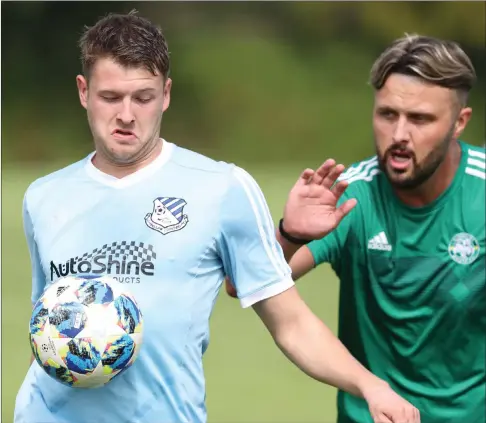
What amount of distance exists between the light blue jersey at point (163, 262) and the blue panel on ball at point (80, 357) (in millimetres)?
179

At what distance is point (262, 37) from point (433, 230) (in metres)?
19.6

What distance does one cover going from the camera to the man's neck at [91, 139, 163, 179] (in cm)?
416

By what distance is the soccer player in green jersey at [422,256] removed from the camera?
17.2 ft

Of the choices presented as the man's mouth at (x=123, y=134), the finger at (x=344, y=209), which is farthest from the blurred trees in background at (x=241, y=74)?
the man's mouth at (x=123, y=134)

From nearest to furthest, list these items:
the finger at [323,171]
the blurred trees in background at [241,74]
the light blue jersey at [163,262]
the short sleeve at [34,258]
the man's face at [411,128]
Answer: the light blue jersey at [163,262] < the short sleeve at [34,258] < the finger at [323,171] < the man's face at [411,128] < the blurred trees in background at [241,74]

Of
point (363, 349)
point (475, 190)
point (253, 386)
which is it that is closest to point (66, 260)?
point (363, 349)

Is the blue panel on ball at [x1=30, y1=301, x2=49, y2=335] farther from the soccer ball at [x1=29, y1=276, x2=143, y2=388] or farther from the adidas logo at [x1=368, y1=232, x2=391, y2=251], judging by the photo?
the adidas logo at [x1=368, y1=232, x2=391, y2=251]

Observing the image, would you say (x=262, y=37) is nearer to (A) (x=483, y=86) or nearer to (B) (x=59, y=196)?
(A) (x=483, y=86)

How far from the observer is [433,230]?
17.4 ft

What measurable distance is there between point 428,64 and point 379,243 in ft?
2.83

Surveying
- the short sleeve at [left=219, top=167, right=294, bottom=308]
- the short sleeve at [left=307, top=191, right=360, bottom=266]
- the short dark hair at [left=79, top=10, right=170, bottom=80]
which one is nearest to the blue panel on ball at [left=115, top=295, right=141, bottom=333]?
the short sleeve at [left=219, top=167, right=294, bottom=308]

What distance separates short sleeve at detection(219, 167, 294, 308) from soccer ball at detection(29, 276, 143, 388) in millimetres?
410

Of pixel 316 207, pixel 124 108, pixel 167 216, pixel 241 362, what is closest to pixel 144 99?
pixel 124 108

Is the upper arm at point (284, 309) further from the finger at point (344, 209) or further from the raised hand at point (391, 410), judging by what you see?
the finger at point (344, 209)
